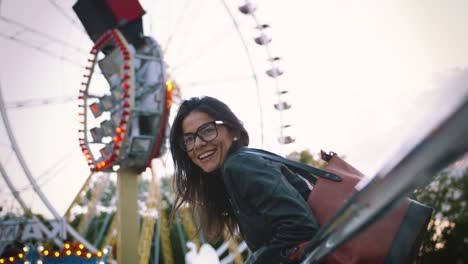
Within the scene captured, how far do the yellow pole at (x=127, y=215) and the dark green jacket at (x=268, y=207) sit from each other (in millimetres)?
10292

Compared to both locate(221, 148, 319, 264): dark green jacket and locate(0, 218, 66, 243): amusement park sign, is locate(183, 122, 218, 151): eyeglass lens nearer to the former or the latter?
locate(221, 148, 319, 264): dark green jacket

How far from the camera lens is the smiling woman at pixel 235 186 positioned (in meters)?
1.31

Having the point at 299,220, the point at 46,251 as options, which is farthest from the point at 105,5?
the point at 299,220

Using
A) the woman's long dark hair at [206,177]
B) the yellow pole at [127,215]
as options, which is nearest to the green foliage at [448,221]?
the yellow pole at [127,215]

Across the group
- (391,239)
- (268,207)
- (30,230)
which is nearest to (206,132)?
(268,207)

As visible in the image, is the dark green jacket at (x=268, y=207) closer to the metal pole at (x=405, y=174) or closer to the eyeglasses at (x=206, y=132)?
the eyeglasses at (x=206, y=132)

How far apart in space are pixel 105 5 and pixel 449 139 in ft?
40.5

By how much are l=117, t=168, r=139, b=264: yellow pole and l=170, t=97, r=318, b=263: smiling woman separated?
9.52 metres

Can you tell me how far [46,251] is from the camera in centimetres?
643

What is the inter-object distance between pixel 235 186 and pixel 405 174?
3.38 ft

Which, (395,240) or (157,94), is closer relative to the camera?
(395,240)

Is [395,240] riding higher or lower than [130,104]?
lower

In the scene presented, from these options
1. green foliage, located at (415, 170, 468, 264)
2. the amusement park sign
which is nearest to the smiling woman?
green foliage, located at (415, 170, 468, 264)

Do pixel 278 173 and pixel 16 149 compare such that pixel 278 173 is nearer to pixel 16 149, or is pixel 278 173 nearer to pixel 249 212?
pixel 249 212
